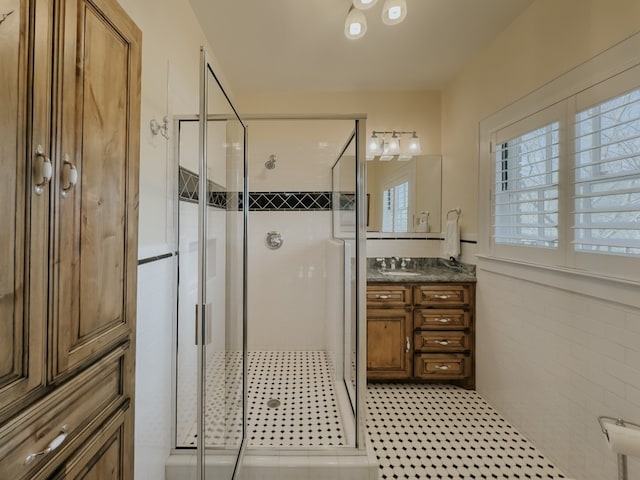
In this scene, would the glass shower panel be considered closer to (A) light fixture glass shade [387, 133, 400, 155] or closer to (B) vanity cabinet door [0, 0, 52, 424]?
(A) light fixture glass shade [387, 133, 400, 155]

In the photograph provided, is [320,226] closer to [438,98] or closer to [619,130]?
[438,98]

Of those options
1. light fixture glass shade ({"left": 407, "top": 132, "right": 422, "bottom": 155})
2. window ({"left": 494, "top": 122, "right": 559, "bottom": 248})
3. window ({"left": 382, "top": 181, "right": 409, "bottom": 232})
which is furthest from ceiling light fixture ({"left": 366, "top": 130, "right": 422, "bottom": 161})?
window ({"left": 494, "top": 122, "right": 559, "bottom": 248})

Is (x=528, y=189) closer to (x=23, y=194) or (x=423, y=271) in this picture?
(x=423, y=271)

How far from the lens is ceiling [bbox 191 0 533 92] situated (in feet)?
6.27

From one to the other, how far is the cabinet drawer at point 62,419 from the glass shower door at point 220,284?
31cm

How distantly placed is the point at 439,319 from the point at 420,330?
177 millimetres

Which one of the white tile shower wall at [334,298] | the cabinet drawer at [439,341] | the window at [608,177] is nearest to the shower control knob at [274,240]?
the white tile shower wall at [334,298]

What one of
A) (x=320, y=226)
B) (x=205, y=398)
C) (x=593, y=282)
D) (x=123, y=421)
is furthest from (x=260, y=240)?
(x=593, y=282)

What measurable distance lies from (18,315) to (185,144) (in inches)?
49.8

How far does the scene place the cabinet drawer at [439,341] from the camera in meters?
2.47

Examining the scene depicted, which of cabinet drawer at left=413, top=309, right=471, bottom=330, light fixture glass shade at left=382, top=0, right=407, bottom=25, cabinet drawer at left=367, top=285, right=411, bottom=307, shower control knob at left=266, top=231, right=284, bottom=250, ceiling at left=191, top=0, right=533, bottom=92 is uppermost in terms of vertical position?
ceiling at left=191, top=0, right=533, bottom=92

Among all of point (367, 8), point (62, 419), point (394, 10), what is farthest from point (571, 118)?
point (62, 419)

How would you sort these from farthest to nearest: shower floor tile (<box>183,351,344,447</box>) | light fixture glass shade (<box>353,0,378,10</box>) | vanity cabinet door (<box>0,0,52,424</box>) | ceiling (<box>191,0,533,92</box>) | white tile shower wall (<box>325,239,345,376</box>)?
white tile shower wall (<box>325,239,345,376</box>) < ceiling (<box>191,0,533,92</box>) < light fixture glass shade (<box>353,0,378,10</box>) < shower floor tile (<box>183,351,344,447</box>) < vanity cabinet door (<box>0,0,52,424</box>)

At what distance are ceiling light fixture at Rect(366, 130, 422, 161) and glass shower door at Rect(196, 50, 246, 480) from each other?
1.54 m
